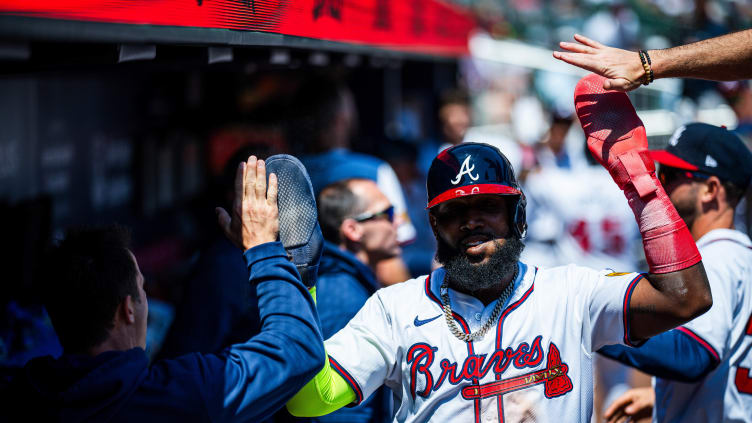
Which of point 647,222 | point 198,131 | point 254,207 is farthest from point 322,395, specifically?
point 198,131

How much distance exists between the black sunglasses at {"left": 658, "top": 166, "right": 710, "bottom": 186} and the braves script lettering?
3.82 feet

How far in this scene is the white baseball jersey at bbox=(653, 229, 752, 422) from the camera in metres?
2.78

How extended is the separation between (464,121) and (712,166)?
3.51 meters

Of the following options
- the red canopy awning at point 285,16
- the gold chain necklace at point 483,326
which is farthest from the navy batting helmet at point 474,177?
the red canopy awning at point 285,16

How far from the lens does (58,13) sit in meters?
1.70

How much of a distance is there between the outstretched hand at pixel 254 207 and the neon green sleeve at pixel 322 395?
1.37 ft

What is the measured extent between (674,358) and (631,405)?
61 cm

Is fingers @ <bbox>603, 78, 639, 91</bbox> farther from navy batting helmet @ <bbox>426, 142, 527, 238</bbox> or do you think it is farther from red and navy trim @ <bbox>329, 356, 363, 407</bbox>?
red and navy trim @ <bbox>329, 356, 363, 407</bbox>

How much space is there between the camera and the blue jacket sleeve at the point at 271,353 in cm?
181

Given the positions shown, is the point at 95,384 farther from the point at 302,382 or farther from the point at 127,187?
the point at 127,187

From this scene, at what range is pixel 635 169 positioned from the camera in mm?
2076

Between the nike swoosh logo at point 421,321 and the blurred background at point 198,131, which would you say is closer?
the nike swoosh logo at point 421,321

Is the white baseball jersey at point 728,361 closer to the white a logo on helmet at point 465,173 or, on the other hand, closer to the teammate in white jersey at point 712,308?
the teammate in white jersey at point 712,308

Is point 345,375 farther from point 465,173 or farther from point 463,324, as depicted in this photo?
point 465,173
